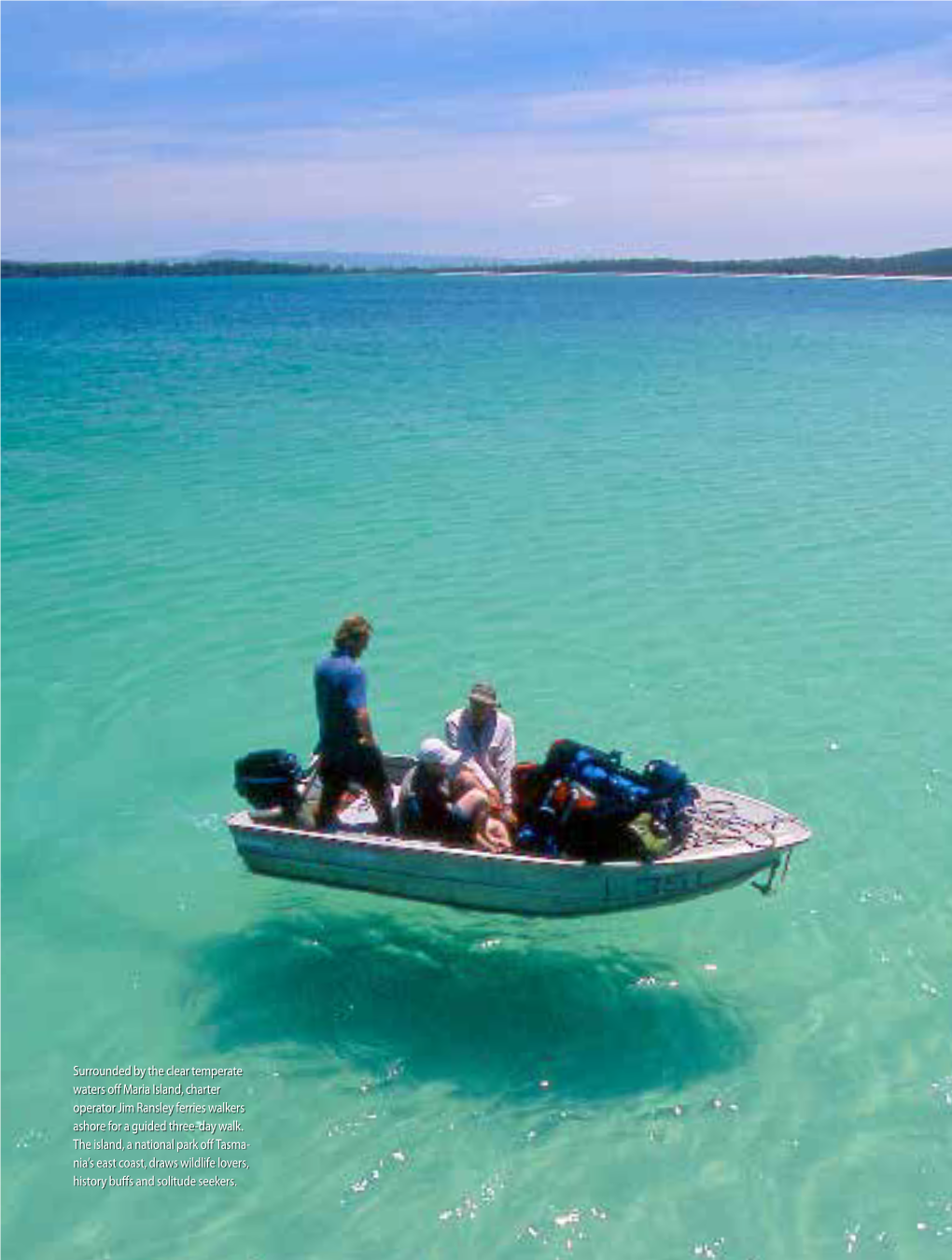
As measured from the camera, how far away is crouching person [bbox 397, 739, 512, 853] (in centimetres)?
884

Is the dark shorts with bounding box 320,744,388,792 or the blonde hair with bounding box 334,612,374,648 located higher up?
the blonde hair with bounding box 334,612,374,648

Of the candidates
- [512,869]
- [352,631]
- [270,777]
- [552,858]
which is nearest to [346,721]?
[352,631]

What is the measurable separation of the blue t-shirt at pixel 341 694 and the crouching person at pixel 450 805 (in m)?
0.64

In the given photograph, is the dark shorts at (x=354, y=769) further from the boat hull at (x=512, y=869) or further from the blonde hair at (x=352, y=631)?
the blonde hair at (x=352, y=631)

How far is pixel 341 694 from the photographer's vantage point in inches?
346

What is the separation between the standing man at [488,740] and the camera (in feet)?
30.8

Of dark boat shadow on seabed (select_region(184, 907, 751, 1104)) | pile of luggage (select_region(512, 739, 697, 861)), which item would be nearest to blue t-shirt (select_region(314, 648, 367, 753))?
pile of luggage (select_region(512, 739, 697, 861))

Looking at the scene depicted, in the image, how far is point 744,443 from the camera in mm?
30953

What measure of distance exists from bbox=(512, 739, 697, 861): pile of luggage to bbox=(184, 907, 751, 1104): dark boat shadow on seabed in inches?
47.3

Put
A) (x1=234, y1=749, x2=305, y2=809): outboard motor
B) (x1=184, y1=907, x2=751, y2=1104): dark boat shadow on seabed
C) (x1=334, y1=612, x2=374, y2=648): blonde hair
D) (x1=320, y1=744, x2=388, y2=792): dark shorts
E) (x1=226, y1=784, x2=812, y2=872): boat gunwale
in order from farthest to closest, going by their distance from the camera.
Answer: (x1=234, y1=749, x2=305, y2=809): outboard motor → (x1=320, y1=744, x2=388, y2=792): dark shorts → (x1=334, y1=612, x2=374, y2=648): blonde hair → (x1=226, y1=784, x2=812, y2=872): boat gunwale → (x1=184, y1=907, x2=751, y2=1104): dark boat shadow on seabed

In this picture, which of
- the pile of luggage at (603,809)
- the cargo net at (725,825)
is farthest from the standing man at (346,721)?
the cargo net at (725,825)

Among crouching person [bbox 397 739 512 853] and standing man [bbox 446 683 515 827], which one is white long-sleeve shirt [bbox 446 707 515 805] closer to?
standing man [bbox 446 683 515 827]

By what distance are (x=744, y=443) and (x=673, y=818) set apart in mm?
24080

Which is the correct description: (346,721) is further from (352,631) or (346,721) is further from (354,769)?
(352,631)
